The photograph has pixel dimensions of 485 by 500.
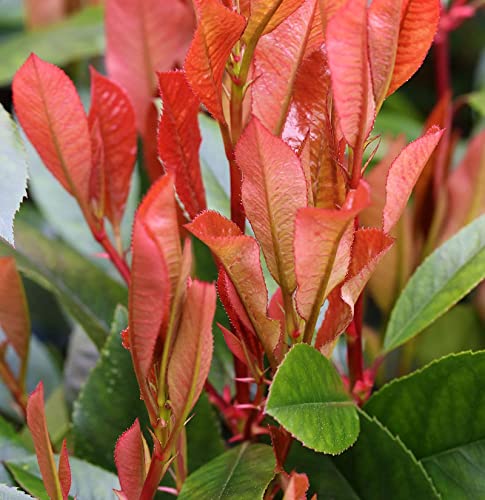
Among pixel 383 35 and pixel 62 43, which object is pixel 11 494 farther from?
pixel 62 43

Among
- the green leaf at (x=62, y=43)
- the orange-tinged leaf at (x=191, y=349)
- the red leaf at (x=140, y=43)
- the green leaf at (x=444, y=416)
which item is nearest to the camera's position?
the orange-tinged leaf at (x=191, y=349)

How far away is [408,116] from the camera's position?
1014 millimetres

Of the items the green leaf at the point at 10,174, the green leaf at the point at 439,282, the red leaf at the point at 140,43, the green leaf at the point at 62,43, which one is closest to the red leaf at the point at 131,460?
the green leaf at the point at 10,174

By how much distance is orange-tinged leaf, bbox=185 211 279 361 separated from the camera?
329mm

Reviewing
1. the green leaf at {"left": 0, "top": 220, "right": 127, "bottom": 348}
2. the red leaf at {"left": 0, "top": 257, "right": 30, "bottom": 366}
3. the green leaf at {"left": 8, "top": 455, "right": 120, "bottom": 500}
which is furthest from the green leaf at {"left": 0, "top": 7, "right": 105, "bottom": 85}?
the green leaf at {"left": 8, "top": 455, "right": 120, "bottom": 500}

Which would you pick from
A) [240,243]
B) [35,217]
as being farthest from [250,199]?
[35,217]

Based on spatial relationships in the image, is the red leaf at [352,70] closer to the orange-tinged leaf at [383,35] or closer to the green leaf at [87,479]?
the orange-tinged leaf at [383,35]

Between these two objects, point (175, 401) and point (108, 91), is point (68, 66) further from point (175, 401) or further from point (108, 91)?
point (175, 401)

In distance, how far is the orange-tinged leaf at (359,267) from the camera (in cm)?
35

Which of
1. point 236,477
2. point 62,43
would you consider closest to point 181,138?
point 236,477

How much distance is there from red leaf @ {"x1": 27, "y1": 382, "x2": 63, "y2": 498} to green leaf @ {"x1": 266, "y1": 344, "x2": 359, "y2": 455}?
4.0 inches

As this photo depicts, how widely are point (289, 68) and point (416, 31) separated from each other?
61 mm

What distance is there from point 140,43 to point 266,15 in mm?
289

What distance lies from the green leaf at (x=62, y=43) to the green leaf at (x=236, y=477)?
0.61 meters
